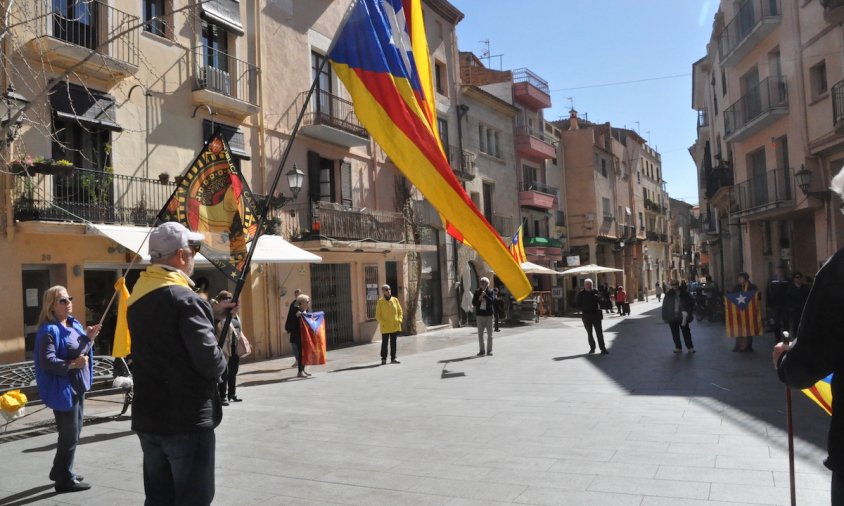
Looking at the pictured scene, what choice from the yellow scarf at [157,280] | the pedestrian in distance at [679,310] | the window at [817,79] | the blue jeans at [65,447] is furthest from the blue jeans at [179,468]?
the window at [817,79]

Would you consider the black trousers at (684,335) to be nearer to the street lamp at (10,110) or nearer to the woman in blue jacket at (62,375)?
the woman in blue jacket at (62,375)

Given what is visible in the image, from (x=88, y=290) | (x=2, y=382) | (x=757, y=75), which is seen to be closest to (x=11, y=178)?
(x=88, y=290)

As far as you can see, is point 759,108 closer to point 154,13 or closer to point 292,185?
point 292,185

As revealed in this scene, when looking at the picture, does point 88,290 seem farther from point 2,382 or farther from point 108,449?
point 108,449

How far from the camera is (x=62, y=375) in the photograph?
221 inches

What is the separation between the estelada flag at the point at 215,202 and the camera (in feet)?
19.6

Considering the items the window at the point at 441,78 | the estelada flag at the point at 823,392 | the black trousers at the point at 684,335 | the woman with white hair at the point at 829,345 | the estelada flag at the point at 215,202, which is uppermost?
the window at the point at 441,78

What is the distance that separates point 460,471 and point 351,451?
140cm

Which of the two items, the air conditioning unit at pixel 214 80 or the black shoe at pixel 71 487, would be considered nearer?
the black shoe at pixel 71 487

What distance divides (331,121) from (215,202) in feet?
49.0

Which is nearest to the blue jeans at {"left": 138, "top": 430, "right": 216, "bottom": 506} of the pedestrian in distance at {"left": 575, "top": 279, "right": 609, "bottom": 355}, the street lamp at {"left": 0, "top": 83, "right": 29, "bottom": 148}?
the street lamp at {"left": 0, "top": 83, "right": 29, "bottom": 148}

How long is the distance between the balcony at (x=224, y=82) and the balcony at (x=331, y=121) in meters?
2.03

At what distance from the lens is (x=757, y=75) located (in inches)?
966

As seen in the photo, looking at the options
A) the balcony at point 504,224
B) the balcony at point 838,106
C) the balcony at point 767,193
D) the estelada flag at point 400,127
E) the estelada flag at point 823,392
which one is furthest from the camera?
the balcony at point 504,224
